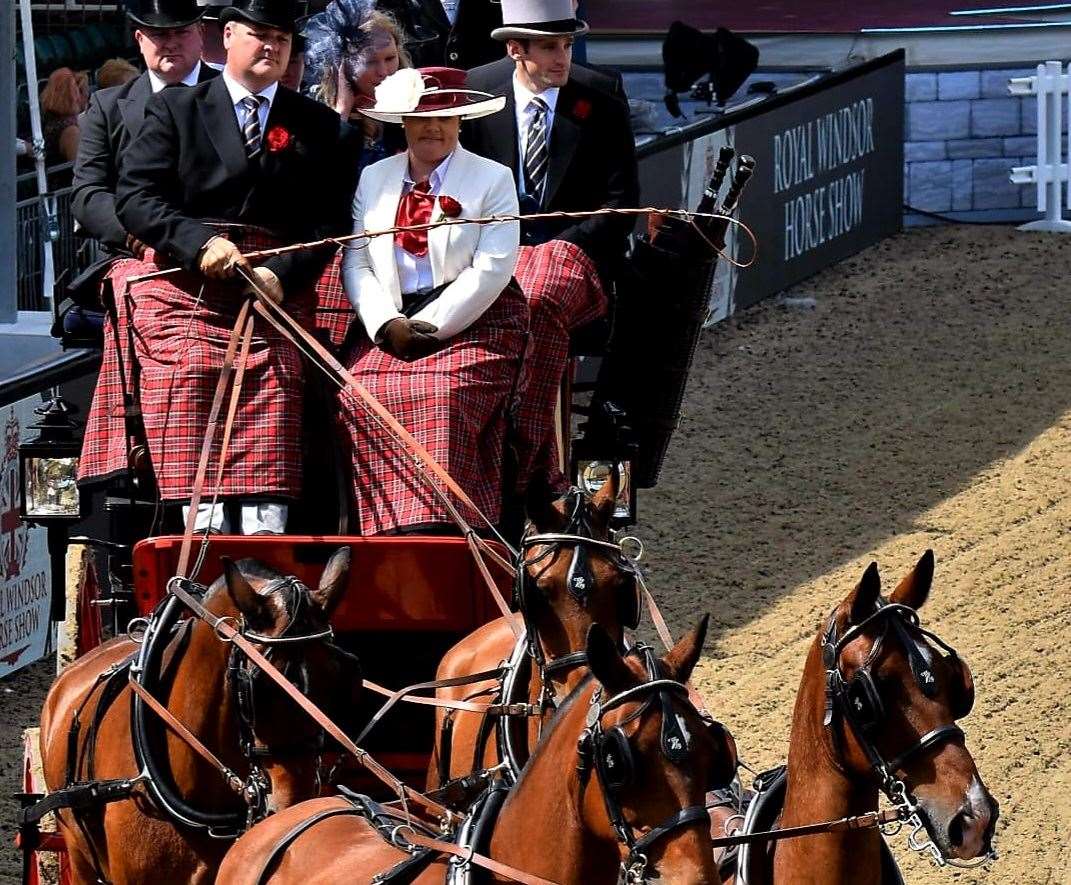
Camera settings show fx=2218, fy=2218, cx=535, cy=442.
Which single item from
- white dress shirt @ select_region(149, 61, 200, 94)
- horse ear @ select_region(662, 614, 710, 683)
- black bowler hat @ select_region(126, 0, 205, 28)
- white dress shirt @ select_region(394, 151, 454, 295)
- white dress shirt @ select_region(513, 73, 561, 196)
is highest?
black bowler hat @ select_region(126, 0, 205, 28)

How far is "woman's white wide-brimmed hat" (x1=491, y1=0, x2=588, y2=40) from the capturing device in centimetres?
743

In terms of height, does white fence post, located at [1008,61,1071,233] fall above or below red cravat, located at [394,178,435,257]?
below

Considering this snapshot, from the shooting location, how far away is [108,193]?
7289mm

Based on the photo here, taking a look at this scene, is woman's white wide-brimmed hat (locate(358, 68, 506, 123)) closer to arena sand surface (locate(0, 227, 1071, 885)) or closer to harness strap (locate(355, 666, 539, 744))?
harness strap (locate(355, 666, 539, 744))

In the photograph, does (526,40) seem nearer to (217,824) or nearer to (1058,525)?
(217,824)

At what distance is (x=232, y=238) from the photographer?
6.70 metres

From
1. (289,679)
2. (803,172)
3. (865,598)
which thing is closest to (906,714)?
(865,598)

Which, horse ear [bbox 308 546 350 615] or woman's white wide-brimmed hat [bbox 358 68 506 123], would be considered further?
woman's white wide-brimmed hat [bbox 358 68 506 123]

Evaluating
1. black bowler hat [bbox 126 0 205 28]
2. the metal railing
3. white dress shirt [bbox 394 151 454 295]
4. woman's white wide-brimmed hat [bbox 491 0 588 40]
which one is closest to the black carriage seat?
white dress shirt [bbox 394 151 454 295]

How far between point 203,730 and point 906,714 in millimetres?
1847

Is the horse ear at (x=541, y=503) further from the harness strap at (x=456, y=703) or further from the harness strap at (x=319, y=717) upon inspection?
the harness strap at (x=319, y=717)

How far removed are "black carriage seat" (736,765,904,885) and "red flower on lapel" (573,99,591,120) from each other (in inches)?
117

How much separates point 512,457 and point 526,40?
60.4 inches

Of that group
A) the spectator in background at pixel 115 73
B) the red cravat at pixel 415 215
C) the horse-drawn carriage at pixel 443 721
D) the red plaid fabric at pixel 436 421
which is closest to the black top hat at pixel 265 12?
the red cravat at pixel 415 215
